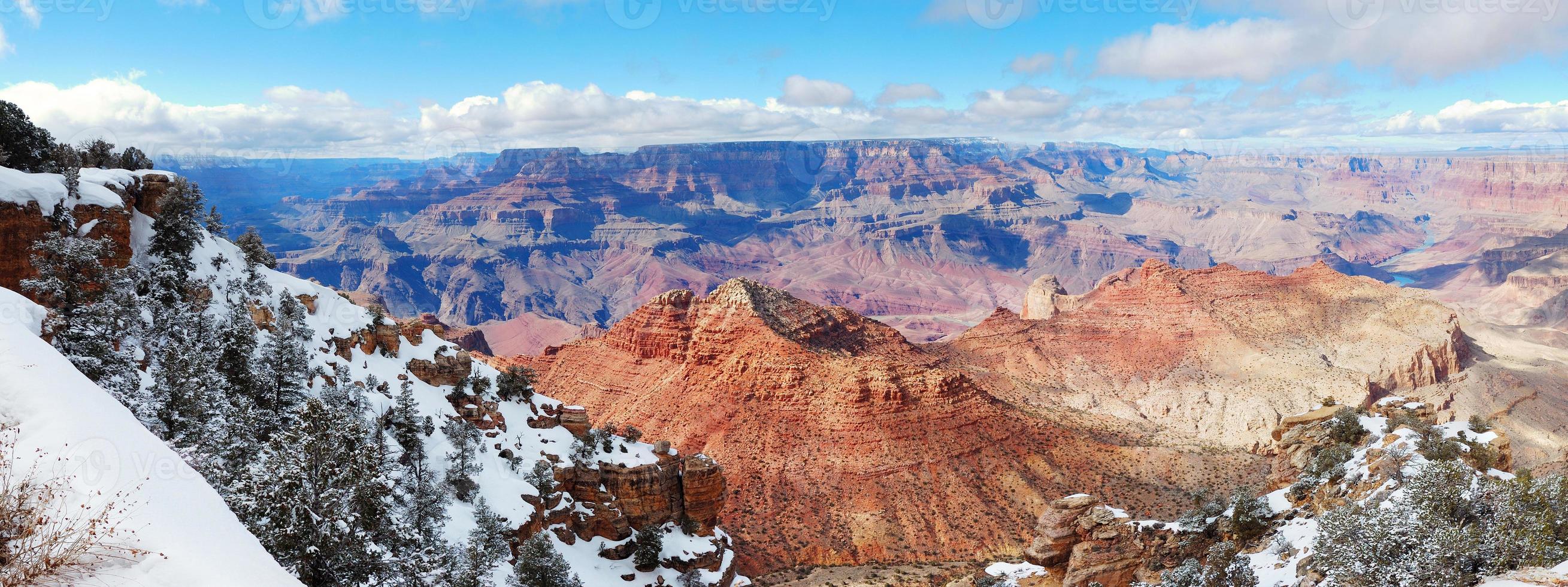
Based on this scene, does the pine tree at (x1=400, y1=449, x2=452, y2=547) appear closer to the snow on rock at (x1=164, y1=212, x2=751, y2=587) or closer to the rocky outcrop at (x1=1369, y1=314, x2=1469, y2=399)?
the snow on rock at (x1=164, y1=212, x2=751, y2=587)

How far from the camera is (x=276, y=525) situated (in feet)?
58.9

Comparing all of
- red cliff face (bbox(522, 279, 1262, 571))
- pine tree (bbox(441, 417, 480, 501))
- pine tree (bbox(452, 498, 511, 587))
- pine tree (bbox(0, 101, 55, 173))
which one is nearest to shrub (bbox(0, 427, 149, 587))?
pine tree (bbox(452, 498, 511, 587))

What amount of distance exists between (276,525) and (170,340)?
13.9 m

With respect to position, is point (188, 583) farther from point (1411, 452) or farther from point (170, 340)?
point (1411, 452)

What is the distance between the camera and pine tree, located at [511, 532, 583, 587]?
31.2 meters

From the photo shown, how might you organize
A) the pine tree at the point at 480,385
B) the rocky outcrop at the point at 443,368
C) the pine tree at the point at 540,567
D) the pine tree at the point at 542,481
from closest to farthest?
the pine tree at the point at 540,567, the pine tree at the point at 542,481, the rocky outcrop at the point at 443,368, the pine tree at the point at 480,385

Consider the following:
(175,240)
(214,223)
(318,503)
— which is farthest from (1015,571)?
(214,223)

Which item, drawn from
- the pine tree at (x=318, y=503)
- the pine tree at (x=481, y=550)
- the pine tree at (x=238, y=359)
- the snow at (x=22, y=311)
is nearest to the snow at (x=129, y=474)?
the pine tree at (x=318, y=503)

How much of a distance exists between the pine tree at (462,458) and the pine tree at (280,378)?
690cm

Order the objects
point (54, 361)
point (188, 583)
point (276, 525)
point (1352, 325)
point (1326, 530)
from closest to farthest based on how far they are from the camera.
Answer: point (188, 583)
point (54, 361)
point (276, 525)
point (1326, 530)
point (1352, 325)

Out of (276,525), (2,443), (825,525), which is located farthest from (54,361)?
(825,525)

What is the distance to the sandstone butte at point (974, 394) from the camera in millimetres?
54906

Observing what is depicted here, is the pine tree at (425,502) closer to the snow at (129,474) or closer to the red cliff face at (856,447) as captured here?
the snow at (129,474)

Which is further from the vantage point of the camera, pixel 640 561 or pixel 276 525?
pixel 640 561
